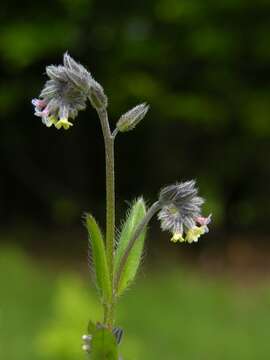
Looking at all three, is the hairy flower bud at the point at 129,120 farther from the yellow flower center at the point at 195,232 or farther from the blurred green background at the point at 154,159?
the blurred green background at the point at 154,159

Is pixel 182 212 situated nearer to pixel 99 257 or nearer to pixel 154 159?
pixel 99 257

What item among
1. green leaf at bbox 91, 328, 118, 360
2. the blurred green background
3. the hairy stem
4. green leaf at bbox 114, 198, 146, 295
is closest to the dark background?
the blurred green background

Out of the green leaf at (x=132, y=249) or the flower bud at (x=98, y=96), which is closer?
the flower bud at (x=98, y=96)

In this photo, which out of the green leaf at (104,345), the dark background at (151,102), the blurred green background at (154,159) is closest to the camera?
the green leaf at (104,345)

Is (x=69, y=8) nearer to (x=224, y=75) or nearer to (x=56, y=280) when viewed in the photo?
(x=224, y=75)

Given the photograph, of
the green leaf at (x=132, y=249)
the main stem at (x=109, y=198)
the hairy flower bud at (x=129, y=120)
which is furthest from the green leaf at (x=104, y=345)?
the hairy flower bud at (x=129, y=120)
